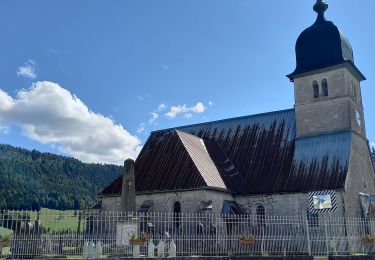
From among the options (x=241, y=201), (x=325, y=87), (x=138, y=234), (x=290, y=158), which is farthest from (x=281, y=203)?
(x=138, y=234)

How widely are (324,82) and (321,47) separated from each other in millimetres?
2312

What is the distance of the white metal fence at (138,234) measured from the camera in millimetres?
17016

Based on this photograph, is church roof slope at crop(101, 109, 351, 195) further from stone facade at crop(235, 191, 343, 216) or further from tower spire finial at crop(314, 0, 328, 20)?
tower spire finial at crop(314, 0, 328, 20)

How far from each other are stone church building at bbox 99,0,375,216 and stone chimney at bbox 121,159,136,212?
504 centimetres

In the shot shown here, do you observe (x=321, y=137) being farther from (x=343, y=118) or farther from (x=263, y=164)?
(x=263, y=164)

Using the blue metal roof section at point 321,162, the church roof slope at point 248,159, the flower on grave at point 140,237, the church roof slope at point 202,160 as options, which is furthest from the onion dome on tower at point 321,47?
the flower on grave at point 140,237

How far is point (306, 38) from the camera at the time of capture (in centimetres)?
2952

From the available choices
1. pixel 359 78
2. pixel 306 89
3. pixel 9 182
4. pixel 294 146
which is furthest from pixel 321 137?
pixel 9 182

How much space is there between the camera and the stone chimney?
68.4ft

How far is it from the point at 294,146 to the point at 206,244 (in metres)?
12.0

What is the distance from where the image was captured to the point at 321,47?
2900cm

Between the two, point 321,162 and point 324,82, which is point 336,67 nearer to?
point 324,82

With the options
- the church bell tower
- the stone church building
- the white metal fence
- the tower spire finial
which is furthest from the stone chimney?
the tower spire finial

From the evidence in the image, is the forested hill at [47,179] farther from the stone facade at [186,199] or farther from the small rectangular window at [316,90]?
the small rectangular window at [316,90]
